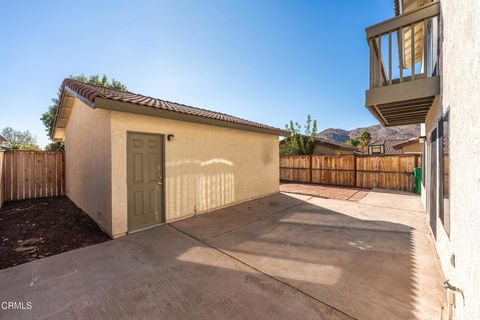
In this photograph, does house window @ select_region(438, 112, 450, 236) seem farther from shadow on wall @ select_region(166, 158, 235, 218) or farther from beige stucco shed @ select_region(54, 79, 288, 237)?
shadow on wall @ select_region(166, 158, 235, 218)

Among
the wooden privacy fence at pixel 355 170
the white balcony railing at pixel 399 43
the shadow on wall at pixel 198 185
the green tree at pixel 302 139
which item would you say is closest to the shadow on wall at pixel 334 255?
the shadow on wall at pixel 198 185

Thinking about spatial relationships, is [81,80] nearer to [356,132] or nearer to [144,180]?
[144,180]

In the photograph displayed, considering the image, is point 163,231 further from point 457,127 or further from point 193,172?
point 457,127

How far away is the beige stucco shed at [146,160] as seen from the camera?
4.16 m

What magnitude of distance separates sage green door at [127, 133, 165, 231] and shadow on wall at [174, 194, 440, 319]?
0.79 m

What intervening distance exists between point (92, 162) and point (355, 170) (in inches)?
500

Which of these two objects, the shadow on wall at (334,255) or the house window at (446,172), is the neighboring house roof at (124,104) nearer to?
the shadow on wall at (334,255)

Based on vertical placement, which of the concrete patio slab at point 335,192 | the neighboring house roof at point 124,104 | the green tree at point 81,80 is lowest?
the concrete patio slab at point 335,192

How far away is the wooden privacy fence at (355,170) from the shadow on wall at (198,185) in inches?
309

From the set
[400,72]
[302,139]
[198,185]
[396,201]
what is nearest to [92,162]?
[198,185]

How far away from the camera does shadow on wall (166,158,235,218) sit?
16.9 feet

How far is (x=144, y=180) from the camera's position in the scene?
15.1 feet

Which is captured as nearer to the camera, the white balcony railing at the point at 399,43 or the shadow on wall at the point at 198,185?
the white balcony railing at the point at 399,43

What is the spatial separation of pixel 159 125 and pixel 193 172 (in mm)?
1629
